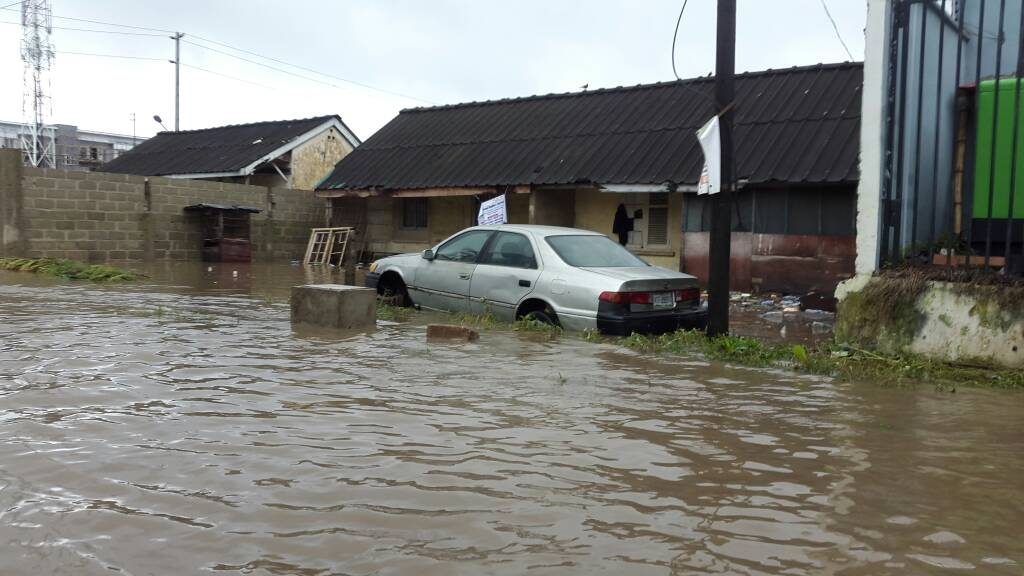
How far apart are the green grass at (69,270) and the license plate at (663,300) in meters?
9.76

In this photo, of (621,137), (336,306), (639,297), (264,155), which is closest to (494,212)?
(621,137)

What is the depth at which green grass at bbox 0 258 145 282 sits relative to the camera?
13984 mm

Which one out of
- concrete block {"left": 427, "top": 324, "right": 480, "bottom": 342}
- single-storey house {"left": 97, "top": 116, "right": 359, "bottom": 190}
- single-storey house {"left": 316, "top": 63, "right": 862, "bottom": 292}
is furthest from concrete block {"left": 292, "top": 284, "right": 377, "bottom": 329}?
single-storey house {"left": 97, "top": 116, "right": 359, "bottom": 190}

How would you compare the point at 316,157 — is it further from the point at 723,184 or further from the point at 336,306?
the point at 723,184

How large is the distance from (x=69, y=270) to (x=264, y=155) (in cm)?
1149

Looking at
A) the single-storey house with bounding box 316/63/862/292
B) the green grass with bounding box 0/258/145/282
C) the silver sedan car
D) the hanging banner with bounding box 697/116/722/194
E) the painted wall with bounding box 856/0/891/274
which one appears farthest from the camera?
the single-storey house with bounding box 316/63/862/292

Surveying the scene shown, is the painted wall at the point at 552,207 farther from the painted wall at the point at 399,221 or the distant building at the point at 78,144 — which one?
the distant building at the point at 78,144

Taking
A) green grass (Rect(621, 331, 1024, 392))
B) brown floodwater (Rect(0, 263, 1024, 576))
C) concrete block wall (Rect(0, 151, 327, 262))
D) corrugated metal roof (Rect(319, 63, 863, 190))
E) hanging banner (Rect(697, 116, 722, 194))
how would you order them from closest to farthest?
brown floodwater (Rect(0, 263, 1024, 576)) < green grass (Rect(621, 331, 1024, 392)) < hanging banner (Rect(697, 116, 722, 194)) < corrugated metal roof (Rect(319, 63, 863, 190)) < concrete block wall (Rect(0, 151, 327, 262))

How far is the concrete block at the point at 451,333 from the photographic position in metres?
7.76

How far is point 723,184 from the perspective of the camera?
801 cm

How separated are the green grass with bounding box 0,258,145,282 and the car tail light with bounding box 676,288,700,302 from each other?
32.3ft

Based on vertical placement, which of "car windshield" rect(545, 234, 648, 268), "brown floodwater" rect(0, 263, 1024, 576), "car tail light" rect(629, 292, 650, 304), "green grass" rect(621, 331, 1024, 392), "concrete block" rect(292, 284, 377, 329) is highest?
"car windshield" rect(545, 234, 648, 268)

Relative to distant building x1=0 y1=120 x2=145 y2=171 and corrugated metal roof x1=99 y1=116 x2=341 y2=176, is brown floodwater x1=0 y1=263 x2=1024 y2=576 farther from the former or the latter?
distant building x1=0 y1=120 x2=145 y2=171

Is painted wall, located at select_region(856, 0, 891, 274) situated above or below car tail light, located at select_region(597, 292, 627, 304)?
above
